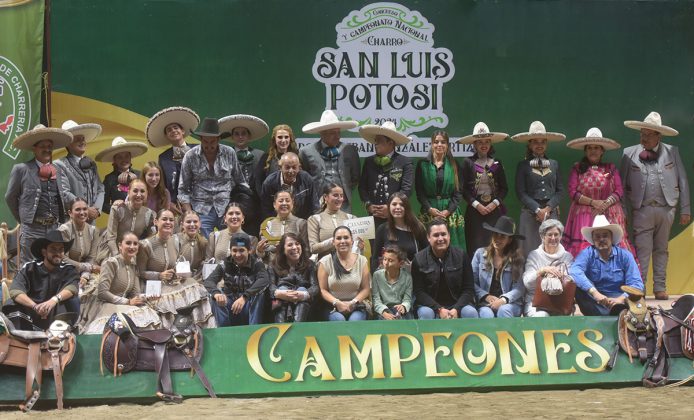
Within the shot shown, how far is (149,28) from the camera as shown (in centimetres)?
1097

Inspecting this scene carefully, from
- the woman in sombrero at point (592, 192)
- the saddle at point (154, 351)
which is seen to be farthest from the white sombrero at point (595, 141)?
the saddle at point (154, 351)

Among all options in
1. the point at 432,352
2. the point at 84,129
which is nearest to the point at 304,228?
the point at 432,352

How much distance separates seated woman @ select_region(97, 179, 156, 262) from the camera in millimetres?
9086

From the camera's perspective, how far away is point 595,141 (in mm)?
10609

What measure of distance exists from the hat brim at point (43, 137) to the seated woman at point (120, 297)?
1.25m

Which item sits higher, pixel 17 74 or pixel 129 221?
pixel 17 74

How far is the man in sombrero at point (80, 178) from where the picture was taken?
9430mm

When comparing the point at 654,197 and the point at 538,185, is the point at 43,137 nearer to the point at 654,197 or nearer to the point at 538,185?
the point at 538,185

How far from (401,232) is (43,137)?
3.21 metres

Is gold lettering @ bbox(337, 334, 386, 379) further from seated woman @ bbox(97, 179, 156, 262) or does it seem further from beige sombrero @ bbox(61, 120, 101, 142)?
beige sombrero @ bbox(61, 120, 101, 142)

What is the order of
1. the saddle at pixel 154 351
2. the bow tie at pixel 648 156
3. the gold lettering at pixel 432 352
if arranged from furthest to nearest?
the bow tie at pixel 648 156
the gold lettering at pixel 432 352
the saddle at pixel 154 351

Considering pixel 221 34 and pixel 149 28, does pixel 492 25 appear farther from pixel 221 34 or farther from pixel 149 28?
pixel 149 28

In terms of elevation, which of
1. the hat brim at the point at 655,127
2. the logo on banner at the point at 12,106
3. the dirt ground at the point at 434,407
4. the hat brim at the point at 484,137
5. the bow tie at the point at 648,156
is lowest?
the dirt ground at the point at 434,407

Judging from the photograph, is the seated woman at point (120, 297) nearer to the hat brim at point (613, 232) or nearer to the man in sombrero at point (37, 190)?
the man in sombrero at point (37, 190)
